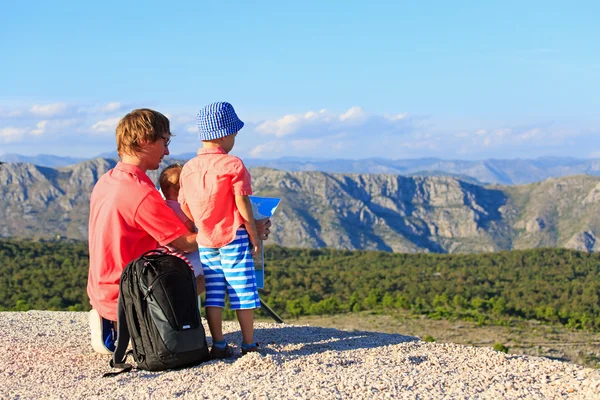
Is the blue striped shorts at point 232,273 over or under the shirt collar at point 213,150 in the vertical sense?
under

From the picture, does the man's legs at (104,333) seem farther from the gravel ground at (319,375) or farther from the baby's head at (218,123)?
the baby's head at (218,123)

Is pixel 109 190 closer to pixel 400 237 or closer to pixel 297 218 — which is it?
pixel 297 218

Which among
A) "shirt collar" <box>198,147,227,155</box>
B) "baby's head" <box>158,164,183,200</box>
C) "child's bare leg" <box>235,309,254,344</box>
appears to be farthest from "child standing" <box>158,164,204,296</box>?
"shirt collar" <box>198,147,227,155</box>

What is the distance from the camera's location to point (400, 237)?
616 ft

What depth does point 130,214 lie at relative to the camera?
19.9ft

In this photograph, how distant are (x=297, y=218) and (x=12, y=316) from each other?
163099 millimetres

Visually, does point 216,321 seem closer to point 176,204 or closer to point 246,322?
point 246,322

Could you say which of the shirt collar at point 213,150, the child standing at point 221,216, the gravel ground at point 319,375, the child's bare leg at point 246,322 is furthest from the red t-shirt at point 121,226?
the child's bare leg at point 246,322

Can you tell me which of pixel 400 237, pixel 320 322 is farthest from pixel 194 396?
pixel 400 237

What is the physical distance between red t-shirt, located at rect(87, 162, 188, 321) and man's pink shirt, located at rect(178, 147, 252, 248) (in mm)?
238

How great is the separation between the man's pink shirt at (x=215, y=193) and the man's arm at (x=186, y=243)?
97mm

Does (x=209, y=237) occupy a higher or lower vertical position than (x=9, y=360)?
higher

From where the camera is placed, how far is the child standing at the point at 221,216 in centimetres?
601

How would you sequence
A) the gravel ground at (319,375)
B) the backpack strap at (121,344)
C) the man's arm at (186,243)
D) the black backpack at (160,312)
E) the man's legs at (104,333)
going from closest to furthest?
the gravel ground at (319,375)
the black backpack at (160,312)
the backpack strap at (121,344)
the man's arm at (186,243)
the man's legs at (104,333)
